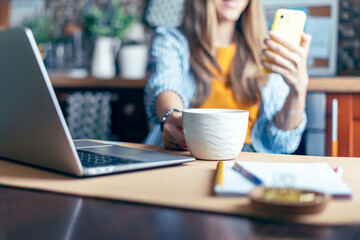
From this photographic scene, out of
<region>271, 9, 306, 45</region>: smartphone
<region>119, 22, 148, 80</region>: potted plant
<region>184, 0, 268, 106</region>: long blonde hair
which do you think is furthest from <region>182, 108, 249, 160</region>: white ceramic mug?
<region>119, 22, 148, 80</region>: potted plant

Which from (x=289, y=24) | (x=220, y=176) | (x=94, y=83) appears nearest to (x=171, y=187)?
(x=220, y=176)

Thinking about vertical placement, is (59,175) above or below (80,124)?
above

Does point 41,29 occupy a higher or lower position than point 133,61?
higher

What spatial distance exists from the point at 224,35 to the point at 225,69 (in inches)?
5.7

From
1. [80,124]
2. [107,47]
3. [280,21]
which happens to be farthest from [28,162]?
[107,47]

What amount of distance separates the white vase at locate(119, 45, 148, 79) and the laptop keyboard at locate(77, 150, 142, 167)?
5.34ft

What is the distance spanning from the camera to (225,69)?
56.7 inches

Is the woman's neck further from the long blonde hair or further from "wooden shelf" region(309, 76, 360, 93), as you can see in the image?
"wooden shelf" region(309, 76, 360, 93)

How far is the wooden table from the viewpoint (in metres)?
0.36

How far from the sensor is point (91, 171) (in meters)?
0.55

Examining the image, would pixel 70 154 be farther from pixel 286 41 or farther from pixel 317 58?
pixel 317 58

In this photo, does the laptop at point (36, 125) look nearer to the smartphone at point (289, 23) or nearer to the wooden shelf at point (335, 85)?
the smartphone at point (289, 23)

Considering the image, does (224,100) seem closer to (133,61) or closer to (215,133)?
(215,133)

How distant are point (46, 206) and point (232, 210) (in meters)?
0.20
